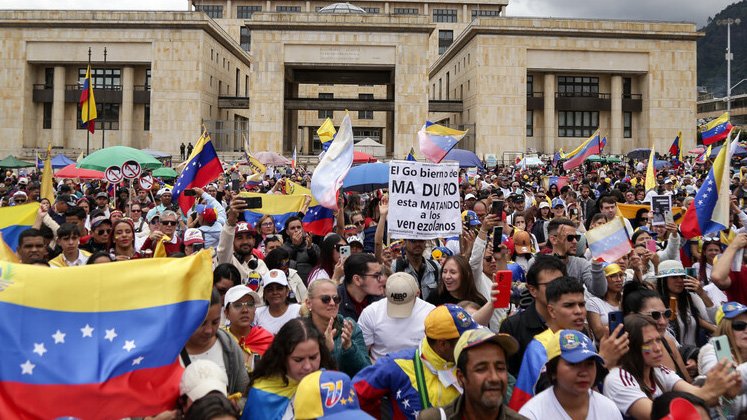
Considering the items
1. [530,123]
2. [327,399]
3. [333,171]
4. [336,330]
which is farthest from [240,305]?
[530,123]

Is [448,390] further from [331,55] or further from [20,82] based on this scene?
[20,82]

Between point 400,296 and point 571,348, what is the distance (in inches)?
67.7

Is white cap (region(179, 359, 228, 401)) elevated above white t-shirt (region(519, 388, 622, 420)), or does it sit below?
above

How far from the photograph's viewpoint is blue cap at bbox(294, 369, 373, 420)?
125 inches

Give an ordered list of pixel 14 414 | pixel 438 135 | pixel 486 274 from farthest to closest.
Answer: pixel 438 135 → pixel 486 274 → pixel 14 414

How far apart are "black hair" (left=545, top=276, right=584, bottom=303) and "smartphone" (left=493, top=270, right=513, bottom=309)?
0.28m

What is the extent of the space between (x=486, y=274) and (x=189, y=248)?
3.59 metres

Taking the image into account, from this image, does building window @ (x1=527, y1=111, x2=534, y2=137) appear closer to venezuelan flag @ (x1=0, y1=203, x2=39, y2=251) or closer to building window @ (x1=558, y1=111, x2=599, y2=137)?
building window @ (x1=558, y1=111, x2=599, y2=137)

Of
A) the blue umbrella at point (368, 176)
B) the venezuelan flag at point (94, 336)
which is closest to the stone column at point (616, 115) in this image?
the blue umbrella at point (368, 176)

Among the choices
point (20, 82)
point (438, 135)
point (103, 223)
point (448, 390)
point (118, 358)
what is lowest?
point (448, 390)

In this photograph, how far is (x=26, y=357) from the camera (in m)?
3.48

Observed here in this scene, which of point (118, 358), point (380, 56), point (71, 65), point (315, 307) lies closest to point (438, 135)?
point (315, 307)

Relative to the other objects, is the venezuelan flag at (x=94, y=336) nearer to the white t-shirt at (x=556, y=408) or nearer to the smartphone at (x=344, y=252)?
the white t-shirt at (x=556, y=408)

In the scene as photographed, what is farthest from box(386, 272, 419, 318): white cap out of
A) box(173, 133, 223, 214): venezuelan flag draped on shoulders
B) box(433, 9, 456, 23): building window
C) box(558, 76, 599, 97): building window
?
box(433, 9, 456, 23): building window
